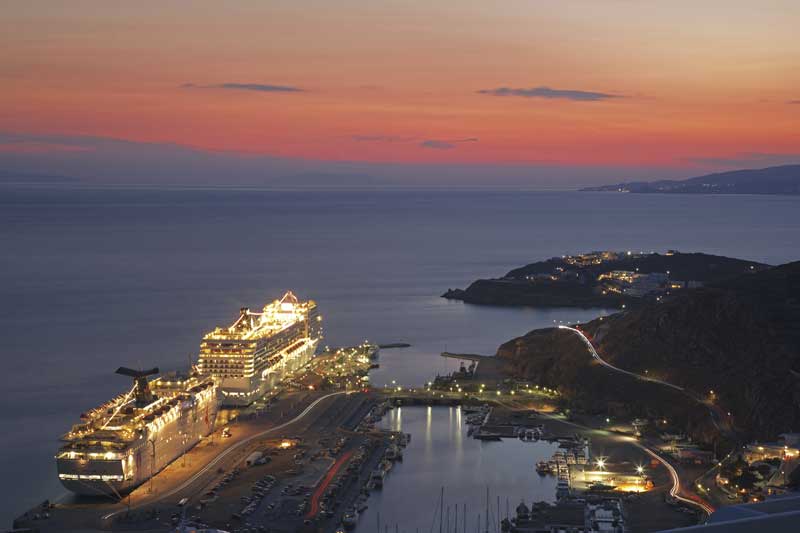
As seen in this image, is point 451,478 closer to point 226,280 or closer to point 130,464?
point 130,464

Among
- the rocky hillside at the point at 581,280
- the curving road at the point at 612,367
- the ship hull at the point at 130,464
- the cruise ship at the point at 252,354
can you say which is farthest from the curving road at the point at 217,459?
the rocky hillside at the point at 581,280

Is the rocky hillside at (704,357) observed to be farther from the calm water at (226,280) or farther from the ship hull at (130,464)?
the ship hull at (130,464)

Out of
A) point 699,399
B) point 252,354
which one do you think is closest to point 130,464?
point 252,354

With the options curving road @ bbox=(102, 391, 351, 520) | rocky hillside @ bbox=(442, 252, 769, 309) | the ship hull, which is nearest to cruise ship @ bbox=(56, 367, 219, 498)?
the ship hull

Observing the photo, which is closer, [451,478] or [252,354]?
[451,478]

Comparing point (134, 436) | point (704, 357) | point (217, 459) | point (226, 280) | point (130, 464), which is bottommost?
point (217, 459)

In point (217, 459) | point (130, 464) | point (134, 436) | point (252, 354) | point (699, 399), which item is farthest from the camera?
point (252, 354)

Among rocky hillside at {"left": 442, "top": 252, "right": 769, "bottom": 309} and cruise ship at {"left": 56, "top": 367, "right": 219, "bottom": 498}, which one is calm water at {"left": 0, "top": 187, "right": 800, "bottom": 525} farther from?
rocky hillside at {"left": 442, "top": 252, "right": 769, "bottom": 309}
